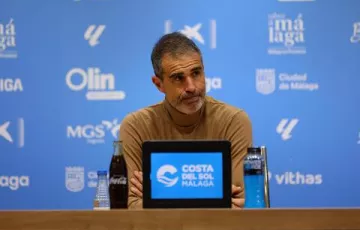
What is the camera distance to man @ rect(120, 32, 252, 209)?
9.13 ft

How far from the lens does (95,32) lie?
12.6 ft

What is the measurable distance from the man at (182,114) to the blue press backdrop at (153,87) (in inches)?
37.3

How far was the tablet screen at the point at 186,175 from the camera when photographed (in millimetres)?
1947

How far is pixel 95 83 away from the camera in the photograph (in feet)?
12.5

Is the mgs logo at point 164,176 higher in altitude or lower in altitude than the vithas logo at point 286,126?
lower

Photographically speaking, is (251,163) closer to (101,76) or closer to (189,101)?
(189,101)

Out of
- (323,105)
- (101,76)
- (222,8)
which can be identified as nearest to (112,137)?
(101,76)

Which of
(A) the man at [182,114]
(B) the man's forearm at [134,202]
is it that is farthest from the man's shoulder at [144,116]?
(B) the man's forearm at [134,202]

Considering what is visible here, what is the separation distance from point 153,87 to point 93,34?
436 mm

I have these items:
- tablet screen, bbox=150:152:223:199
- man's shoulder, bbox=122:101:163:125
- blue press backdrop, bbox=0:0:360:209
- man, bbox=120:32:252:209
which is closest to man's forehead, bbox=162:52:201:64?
man, bbox=120:32:252:209

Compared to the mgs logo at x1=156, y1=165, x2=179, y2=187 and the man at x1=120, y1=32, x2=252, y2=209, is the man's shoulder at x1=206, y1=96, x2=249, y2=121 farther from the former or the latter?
the mgs logo at x1=156, y1=165, x2=179, y2=187

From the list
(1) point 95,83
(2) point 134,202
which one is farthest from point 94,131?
(2) point 134,202

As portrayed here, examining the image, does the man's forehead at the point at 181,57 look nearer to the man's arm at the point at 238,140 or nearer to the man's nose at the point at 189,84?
the man's nose at the point at 189,84

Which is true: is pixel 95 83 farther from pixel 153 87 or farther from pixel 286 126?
pixel 286 126
